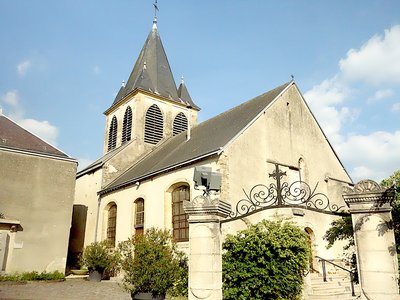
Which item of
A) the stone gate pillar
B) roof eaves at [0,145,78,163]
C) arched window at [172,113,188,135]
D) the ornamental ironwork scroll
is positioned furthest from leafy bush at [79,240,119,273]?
the stone gate pillar

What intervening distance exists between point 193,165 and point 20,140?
304 inches

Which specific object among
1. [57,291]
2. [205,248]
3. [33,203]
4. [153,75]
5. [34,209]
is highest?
[153,75]

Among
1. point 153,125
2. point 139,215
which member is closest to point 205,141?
point 139,215

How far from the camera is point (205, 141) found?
15.4 metres

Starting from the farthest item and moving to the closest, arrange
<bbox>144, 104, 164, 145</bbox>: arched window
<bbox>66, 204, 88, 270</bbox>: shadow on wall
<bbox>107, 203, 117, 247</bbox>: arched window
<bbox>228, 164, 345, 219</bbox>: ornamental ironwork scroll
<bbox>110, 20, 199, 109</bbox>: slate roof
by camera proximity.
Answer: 1. <bbox>110, 20, 199, 109</bbox>: slate roof
2. <bbox>144, 104, 164, 145</bbox>: arched window
3. <bbox>66, 204, 88, 270</bbox>: shadow on wall
4. <bbox>107, 203, 117, 247</bbox>: arched window
5. <bbox>228, 164, 345, 219</bbox>: ornamental ironwork scroll

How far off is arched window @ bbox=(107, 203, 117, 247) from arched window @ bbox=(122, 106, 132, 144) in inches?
208

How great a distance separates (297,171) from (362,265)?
11229 millimetres

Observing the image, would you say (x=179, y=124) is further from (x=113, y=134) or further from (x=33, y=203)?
(x=33, y=203)

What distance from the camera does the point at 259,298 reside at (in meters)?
6.82

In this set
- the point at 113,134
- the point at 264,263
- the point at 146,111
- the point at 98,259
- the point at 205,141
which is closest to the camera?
the point at 264,263

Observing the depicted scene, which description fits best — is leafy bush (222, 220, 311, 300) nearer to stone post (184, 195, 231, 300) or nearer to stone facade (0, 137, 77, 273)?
stone post (184, 195, 231, 300)

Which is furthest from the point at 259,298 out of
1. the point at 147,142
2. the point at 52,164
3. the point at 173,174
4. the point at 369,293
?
the point at 147,142

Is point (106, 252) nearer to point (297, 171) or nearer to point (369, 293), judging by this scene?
point (297, 171)

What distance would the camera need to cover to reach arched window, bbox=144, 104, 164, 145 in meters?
21.9
